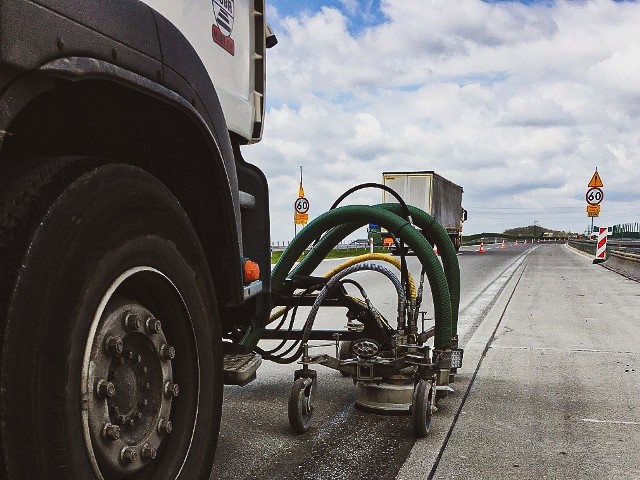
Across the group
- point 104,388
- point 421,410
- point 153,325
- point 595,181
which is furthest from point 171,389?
point 595,181

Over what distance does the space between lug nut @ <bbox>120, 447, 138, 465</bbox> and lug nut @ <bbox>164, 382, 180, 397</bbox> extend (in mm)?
215

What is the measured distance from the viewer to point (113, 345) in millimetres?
1828

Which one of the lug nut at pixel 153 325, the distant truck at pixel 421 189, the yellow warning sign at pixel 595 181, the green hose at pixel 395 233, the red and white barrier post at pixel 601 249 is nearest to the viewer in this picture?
the lug nut at pixel 153 325

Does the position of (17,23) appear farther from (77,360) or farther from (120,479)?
(120,479)

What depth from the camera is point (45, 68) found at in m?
1.48

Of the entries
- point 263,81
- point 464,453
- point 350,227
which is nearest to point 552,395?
point 464,453

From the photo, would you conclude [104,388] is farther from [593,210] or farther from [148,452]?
[593,210]

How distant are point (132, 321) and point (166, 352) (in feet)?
0.60

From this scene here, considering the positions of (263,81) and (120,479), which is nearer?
(120,479)

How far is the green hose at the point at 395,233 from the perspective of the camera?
14.0 ft

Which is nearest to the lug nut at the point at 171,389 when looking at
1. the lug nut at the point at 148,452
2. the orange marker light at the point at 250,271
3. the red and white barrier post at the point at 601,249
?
the lug nut at the point at 148,452

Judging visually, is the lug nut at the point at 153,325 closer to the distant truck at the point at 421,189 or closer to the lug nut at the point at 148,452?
the lug nut at the point at 148,452

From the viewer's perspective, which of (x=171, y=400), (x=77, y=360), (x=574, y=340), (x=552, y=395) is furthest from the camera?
(x=574, y=340)

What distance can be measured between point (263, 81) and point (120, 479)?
205cm
